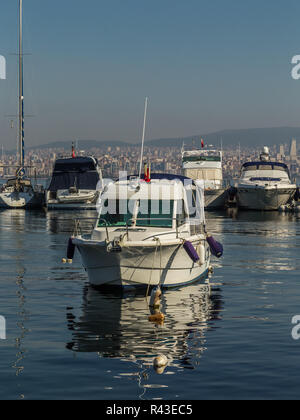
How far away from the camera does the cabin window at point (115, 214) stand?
2259 cm

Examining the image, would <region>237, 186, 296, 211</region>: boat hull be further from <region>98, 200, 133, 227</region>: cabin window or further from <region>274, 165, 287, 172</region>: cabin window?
<region>98, 200, 133, 227</region>: cabin window

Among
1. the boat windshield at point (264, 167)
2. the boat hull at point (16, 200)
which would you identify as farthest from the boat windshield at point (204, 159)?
the boat hull at point (16, 200)

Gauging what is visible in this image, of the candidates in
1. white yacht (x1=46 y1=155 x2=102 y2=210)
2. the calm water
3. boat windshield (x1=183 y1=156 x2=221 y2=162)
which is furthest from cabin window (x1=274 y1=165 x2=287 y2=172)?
the calm water

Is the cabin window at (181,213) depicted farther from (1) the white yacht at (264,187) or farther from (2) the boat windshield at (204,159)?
(2) the boat windshield at (204,159)

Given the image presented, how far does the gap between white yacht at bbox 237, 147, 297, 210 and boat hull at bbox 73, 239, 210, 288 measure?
5236cm

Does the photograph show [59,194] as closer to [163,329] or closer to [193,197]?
[193,197]

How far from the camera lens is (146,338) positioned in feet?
52.7

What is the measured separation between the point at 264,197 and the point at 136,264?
5406cm

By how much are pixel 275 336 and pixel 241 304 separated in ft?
13.3

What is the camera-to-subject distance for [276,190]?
240 feet

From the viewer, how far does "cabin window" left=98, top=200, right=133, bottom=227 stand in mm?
22594

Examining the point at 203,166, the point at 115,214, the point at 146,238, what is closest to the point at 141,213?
the point at 115,214

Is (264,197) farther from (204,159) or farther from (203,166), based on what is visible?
(204,159)

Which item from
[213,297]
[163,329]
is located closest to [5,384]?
[163,329]
